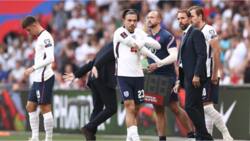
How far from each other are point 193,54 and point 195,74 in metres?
0.43

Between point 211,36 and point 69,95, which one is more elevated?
point 211,36

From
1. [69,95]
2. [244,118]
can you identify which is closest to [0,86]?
[69,95]

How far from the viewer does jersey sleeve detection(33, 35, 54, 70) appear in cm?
1633

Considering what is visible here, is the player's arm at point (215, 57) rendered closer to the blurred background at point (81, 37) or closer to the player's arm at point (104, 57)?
the player's arm at point (104, 57)

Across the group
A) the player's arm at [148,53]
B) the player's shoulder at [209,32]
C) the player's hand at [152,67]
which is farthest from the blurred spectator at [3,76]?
the player's shoulder at [209,32]

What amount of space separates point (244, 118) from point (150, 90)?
3096 millimetres

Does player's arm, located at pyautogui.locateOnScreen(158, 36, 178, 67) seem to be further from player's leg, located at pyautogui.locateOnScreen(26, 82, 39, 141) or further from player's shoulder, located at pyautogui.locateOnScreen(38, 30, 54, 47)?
player's leg, located at pyautogui.locateOnScreen(26, 82, 39, 141)

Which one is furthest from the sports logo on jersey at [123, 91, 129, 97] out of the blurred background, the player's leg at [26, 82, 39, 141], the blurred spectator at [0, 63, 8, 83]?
the blurred spectator at [0, 63, 8, 83]

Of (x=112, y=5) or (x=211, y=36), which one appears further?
(x=112, y=5)

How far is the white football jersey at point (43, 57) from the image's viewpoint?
53.7 ft

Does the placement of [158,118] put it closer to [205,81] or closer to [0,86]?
[205,81]

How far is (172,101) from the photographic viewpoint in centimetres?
1742

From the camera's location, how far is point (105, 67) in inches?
674

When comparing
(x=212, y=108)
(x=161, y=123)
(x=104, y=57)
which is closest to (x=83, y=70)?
(x=104, y=57)
